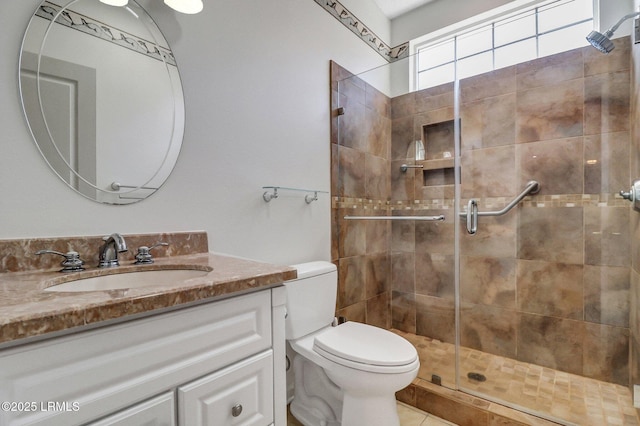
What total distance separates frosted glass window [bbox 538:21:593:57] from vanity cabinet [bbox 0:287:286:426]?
8.14 feet

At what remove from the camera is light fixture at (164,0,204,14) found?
1.25 meters

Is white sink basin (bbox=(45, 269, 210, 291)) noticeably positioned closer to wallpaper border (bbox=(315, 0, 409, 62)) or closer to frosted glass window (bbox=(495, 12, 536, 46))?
wallpaper border (bbox=(315, 0, 409, 62))

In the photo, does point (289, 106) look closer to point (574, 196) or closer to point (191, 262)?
point (191, 262)

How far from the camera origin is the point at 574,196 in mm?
1961

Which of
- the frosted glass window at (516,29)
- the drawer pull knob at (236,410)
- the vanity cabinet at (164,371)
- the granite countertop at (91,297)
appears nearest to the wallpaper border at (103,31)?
the granite countertop at (91,297)

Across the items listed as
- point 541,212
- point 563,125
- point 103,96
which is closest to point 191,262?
point 103,96

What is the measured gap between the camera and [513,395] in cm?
171

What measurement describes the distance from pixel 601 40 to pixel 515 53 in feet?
2.65

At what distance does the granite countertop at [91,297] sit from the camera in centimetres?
50

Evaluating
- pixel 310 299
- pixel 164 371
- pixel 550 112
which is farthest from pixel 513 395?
pixel 164 371

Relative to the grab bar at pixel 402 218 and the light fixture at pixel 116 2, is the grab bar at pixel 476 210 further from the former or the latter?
the light fixture at pixel 116 2

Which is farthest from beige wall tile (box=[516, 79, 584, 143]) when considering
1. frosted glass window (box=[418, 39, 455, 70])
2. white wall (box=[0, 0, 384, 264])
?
white wall (box=[0, 0, 384, 264])

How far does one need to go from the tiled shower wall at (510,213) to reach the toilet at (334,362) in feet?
1.47

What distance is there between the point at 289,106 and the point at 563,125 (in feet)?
5.62
